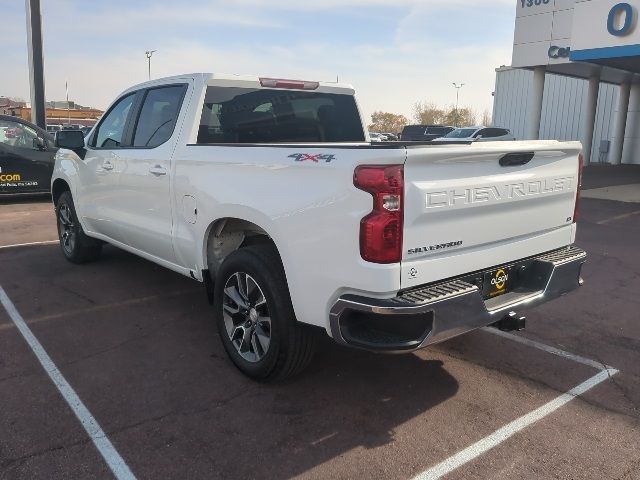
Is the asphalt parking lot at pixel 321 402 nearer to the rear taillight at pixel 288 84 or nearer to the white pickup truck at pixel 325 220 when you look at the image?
the white pickup truck at pixel 325 220

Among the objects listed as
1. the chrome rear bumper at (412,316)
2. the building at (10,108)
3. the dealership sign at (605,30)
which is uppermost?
the dealership sign at (605,30)

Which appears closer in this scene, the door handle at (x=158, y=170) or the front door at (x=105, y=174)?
the door handle at (x=158, y=170)

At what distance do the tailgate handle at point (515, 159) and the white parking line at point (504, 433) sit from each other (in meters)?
1.47

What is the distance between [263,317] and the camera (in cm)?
350

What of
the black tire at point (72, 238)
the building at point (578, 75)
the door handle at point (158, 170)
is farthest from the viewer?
the building at point (578, 75)

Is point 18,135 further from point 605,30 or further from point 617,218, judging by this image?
point 605,30


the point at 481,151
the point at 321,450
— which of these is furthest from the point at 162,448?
the point at 481,151

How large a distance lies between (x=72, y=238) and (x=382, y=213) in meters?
5.00

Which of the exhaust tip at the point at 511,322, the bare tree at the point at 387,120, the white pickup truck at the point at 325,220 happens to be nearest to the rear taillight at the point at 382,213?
the white pickup truck at the point at 325,220

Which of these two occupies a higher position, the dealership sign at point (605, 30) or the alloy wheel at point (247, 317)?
the dealership sign at point (605, 30)

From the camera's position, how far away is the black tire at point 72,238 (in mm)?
6387

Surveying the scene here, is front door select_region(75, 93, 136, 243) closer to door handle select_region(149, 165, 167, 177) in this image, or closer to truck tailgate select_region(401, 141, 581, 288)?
door handle select_region(149, 165, 167, 177)

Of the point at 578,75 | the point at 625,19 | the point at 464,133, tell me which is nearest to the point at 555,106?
the point at 578,75

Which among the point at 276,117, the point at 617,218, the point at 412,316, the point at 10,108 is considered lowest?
the point at 617,218
